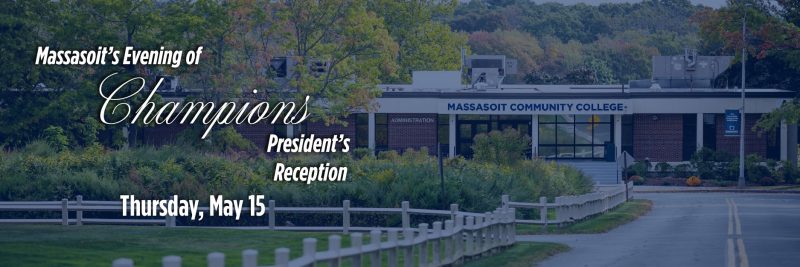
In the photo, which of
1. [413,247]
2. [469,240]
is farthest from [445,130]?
[413,247]

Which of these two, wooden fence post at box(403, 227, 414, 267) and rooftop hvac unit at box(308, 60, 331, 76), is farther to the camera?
rooftop hvac unit at box(308, 60, 331, 76)

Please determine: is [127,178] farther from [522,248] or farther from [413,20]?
[413,20]

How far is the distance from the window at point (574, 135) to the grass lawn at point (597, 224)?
3438 cm

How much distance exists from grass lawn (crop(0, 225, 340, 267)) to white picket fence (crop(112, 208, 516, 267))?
287 cm

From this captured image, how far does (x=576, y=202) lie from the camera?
41531 millimetres

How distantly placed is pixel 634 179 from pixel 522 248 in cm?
5509

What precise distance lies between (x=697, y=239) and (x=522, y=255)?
322 inches

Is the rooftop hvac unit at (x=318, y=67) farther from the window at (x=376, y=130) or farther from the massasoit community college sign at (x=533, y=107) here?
the massasoit community college sign at (x=533, y=107)

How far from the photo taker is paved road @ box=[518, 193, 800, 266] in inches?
1024

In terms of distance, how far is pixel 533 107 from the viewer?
84.0m

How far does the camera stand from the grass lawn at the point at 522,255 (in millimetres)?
24405

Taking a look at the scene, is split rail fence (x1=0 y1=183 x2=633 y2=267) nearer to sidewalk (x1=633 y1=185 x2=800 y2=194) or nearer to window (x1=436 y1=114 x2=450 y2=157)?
sidewalk (x1=633 y1=185 x2=800 y2=194)

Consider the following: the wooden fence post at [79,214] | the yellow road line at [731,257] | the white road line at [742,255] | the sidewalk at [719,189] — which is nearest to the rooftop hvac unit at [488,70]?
the sidewalk at [719,189]

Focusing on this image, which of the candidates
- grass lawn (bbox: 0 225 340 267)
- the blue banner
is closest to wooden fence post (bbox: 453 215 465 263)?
grass lawn (bbox: 0 225 340 267)
